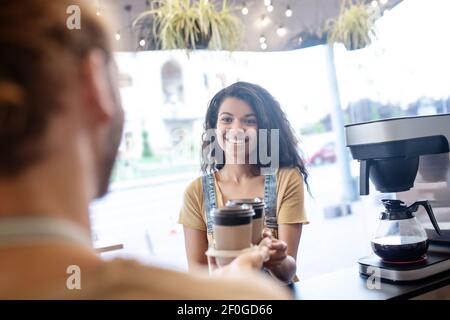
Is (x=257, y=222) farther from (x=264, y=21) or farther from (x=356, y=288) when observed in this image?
(x=264, y=21)

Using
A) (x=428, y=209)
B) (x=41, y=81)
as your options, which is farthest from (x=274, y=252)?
(x=41, y=81)

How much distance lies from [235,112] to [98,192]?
3.20 feet

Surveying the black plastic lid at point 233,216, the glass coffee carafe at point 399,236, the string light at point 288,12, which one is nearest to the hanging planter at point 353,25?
the string light at point 288,12

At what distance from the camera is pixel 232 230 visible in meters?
0.69

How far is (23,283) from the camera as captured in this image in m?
0.37

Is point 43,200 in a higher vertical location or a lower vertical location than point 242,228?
higher

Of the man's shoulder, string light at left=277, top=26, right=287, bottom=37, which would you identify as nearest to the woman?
the man's shoulder

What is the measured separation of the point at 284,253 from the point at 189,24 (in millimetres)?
1352

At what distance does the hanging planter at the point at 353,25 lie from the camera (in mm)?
2369

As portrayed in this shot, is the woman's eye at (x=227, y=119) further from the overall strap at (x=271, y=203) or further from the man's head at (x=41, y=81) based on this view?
the man's head at (x=41, y=81)

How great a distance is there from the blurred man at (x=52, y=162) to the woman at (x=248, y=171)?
0.86 m

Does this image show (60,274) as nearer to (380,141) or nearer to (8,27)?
(8,27)
